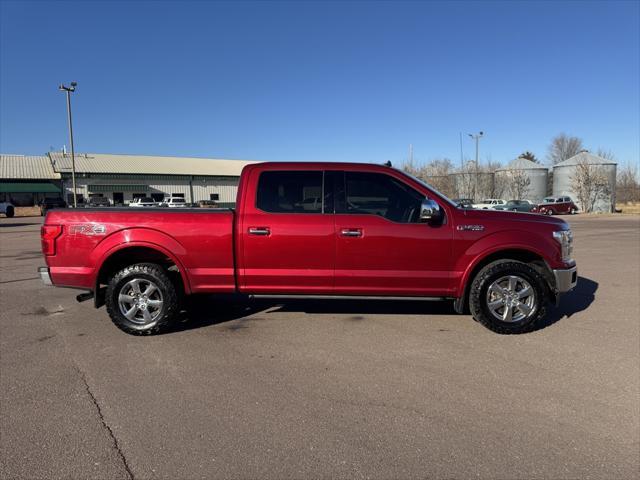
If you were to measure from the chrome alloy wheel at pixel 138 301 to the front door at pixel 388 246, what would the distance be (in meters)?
2.21

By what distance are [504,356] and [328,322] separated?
Answer: 2.15 meters

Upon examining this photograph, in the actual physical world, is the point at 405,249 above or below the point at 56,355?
above

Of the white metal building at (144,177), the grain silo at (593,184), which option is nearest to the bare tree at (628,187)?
the grain silo at (593,184)

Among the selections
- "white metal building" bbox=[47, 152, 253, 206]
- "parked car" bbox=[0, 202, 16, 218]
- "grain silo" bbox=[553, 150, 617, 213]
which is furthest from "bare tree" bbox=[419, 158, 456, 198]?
"parked car" bbox=[0, 202, 16, 218]

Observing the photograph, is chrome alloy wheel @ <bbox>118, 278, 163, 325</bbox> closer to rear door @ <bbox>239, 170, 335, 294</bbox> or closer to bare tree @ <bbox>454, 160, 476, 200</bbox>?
rear door @ <bbox>239, 170, 335, 294</bbox>

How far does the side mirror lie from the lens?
4.92m

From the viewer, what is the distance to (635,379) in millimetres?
3941

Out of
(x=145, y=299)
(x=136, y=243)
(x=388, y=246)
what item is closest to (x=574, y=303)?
(x=388, y=246)

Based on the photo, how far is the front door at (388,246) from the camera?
504cm

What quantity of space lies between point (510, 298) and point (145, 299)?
4399 mm

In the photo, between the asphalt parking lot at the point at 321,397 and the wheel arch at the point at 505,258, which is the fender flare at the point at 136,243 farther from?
the wheel arch at the point at 505,258

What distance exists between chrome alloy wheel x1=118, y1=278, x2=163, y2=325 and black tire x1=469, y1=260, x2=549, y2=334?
381cm

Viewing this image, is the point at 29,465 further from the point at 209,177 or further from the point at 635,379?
the point at 209,177

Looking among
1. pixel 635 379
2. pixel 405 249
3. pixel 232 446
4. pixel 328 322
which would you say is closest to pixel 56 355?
pixel 232 446
